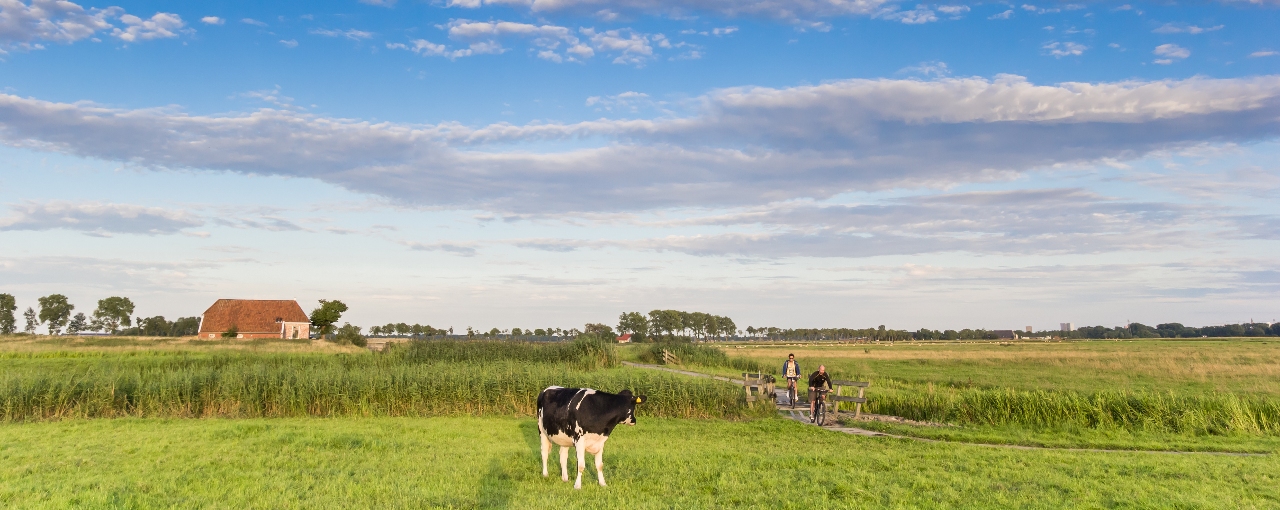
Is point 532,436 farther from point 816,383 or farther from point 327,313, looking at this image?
point 327,313

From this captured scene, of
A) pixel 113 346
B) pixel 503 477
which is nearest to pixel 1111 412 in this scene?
pixel 503 477

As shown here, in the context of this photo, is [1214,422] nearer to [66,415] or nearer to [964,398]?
[964,398]

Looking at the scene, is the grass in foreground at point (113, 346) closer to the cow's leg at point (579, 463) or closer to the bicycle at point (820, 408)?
the bicycle at point (820, 408)

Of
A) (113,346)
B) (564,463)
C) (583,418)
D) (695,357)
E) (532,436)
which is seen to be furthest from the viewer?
(113,346)

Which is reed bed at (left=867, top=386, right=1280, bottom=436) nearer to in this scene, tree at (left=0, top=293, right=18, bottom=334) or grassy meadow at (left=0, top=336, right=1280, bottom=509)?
grassy meadow at (left=0, top=336, right=1280, bottom=509)

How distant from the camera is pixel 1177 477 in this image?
12398 mm

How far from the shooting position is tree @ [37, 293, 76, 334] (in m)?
134

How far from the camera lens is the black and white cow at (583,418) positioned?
11609 millimetres

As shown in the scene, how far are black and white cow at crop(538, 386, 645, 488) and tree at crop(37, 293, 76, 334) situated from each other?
163 metres

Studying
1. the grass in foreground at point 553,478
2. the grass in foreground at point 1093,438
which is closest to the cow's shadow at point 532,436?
the grass in foreground at point 553,478

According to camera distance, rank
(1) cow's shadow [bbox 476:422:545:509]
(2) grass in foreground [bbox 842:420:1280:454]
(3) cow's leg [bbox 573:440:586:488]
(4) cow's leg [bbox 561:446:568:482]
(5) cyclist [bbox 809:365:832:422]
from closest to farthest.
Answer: (1) cow's shadow [bbox 476:422:545:509] < (3) cow's leg [bbox 573:440:586:488] < (4) cow's leg [bbox 561:446:568:482] < (2) grass in foreground [bbox 842:420:1280:454] < (5) cyclist [bbox 809:365:832:422]

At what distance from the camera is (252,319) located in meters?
90.7

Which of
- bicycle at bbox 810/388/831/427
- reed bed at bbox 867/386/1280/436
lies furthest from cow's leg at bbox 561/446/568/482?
reed bed at bbox 867/386/1280/436

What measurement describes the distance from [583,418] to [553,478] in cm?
165
